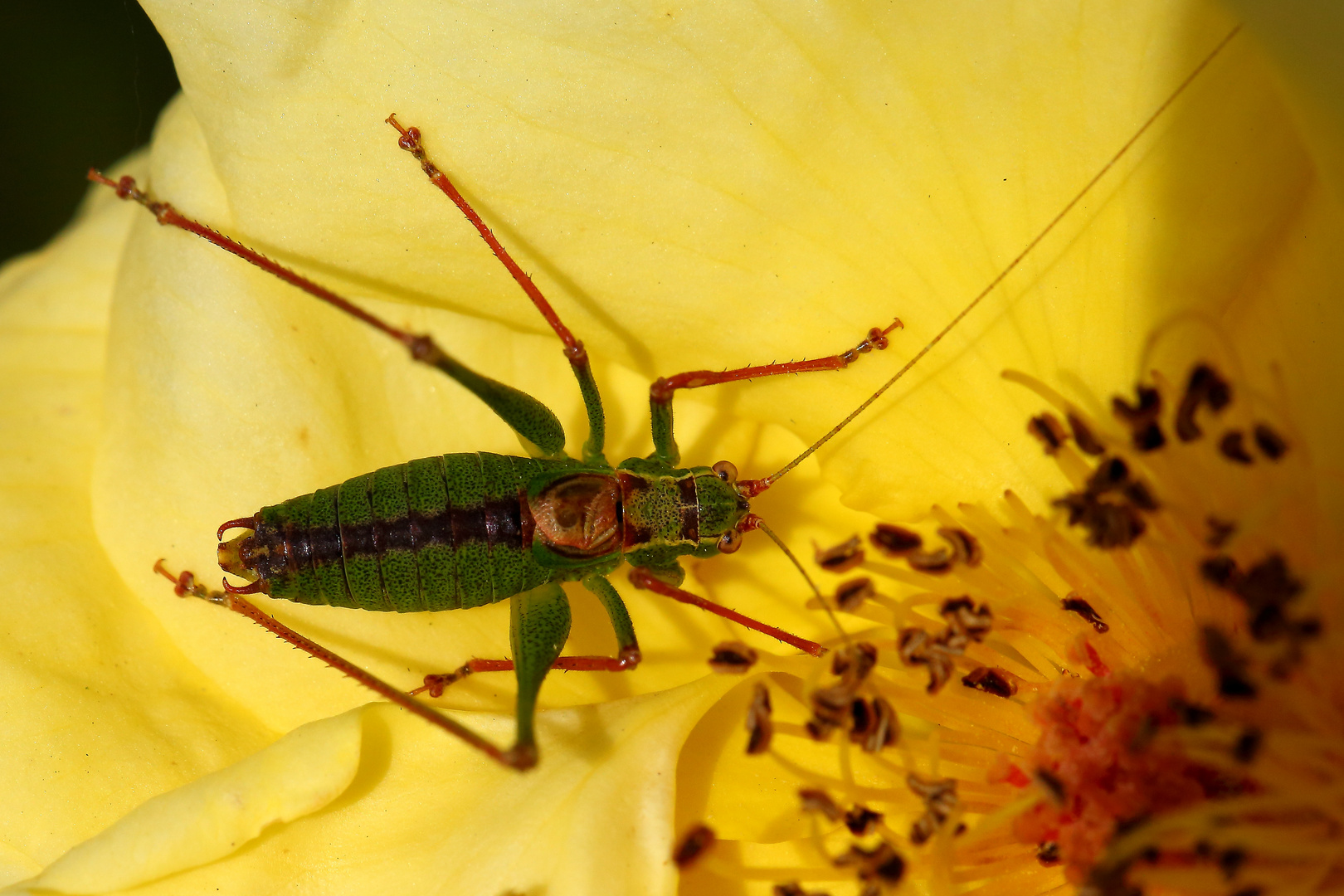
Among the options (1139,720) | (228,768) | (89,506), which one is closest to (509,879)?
(228,768)


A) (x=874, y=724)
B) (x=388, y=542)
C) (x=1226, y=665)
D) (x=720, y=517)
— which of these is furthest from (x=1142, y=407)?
(x=388, y=542)

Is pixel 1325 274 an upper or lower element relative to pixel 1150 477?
upper

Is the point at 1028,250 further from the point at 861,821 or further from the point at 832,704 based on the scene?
the point at 861,821

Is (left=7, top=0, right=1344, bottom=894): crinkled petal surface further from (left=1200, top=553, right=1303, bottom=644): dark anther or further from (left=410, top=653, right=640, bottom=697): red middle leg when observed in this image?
(left=1200, top=553, right=1303, bottom=644): dark anther

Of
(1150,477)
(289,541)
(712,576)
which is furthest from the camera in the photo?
(712,576)

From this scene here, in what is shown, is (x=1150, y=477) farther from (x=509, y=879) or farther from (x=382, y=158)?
(x=382, y=158)

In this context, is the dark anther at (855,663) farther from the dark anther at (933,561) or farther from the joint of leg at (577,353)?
the joint of leg at (577,353)

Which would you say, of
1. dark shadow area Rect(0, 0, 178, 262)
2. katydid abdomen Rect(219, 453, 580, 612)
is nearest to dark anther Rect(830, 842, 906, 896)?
katydid abdomen Rect(219, 453, 580, 612)

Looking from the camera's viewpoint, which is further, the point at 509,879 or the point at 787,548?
the point at 787,548
